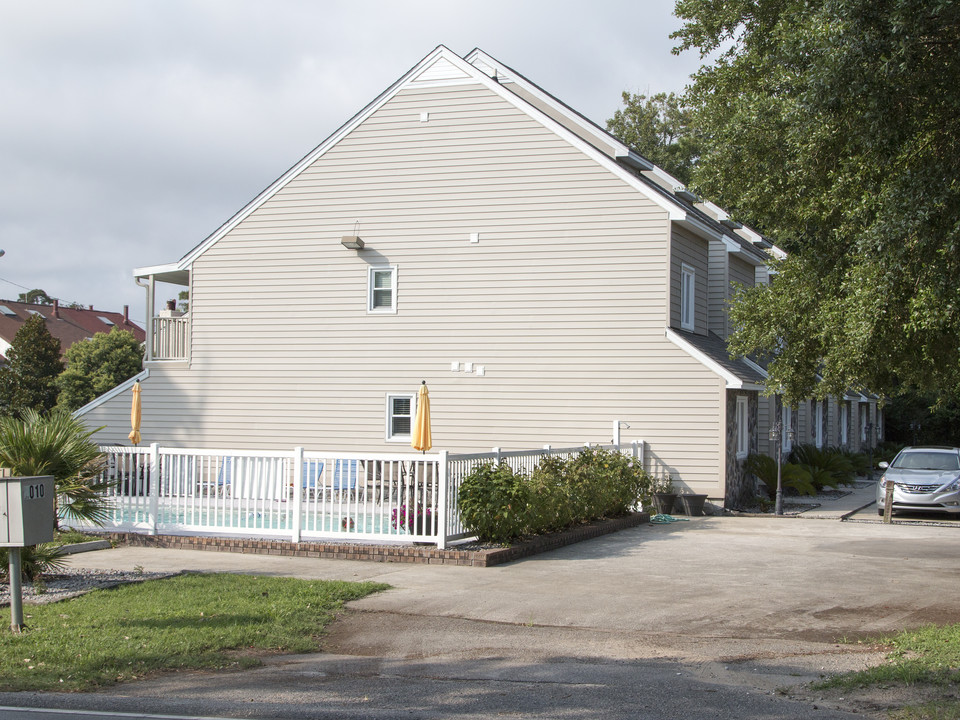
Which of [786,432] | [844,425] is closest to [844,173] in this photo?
[786,432]

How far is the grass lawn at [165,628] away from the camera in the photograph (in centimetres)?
800

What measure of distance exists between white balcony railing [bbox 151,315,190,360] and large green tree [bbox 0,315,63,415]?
20188mm

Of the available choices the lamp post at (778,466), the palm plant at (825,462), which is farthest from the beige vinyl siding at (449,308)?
the palm plant at (825,462)

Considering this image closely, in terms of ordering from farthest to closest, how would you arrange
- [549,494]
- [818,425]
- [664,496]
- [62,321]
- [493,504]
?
1. [62,321]
2. [818,425]
3. [664,496]
4. [549,494]
5. [493,504]

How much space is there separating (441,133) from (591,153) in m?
3.58

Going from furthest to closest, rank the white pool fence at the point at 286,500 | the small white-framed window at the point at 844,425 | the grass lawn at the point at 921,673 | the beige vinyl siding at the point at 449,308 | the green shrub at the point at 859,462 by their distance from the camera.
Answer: the small white-framed window at the point at 844,425 < the green shrub at the point at 859,462 < the beige vinyl siding at the point at 449,308 < the white pool fence at the point at 286,500 < the grass lawn at the point at 921,673

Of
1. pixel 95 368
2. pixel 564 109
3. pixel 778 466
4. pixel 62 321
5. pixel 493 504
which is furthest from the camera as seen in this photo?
pixel 62 321

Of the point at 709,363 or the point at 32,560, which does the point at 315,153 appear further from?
the point at 32,560

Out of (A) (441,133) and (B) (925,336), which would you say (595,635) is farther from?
(A) (441,133)

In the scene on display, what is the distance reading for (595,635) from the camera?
9508mm

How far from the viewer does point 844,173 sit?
10609 mm

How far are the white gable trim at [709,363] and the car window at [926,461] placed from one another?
152 inches

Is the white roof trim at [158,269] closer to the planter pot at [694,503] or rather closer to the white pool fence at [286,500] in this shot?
the white pool fence at [286,500]

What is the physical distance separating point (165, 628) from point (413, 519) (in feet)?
17.5
